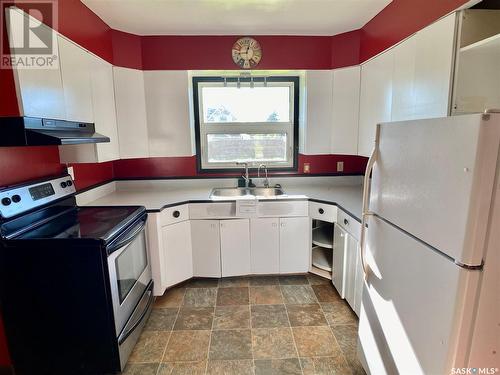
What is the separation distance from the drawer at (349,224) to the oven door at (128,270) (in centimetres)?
156

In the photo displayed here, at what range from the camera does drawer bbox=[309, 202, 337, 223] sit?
2.41m

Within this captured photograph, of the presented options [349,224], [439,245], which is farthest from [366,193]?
[349,224]

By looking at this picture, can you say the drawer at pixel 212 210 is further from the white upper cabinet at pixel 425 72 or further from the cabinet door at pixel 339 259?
the white upper cabinet at pixel 425 72

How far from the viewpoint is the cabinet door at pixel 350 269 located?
2.06 meters

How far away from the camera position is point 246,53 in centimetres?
270

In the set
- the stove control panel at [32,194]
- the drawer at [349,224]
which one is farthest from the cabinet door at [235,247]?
the stove control panel at [32,194]

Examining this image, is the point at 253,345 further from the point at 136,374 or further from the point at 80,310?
the point at 80,310

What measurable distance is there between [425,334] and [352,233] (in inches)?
41.5

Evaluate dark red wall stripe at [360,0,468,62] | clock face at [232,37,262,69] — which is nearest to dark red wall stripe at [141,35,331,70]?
clock face at [232,37,262,69]

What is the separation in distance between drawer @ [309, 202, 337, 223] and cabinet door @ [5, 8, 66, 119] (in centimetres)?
202

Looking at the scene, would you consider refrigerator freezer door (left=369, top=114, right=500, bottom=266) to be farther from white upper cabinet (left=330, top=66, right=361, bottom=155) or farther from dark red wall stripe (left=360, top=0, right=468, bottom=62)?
white upper cabinet (left=330, top=66, right=361, bottom=155)

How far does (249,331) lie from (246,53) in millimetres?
2462

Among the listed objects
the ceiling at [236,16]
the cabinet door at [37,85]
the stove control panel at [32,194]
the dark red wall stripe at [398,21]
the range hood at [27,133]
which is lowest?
the stove control panel at [32,194]

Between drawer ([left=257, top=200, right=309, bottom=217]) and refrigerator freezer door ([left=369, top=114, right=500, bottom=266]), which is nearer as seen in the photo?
refrigerator freezer door ([left=369, top=114, right=500, bottom=266])
